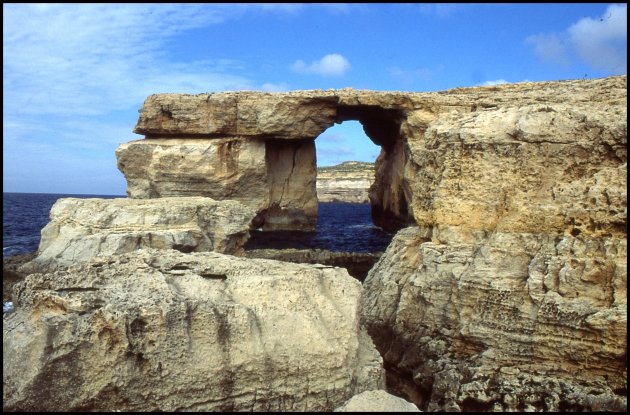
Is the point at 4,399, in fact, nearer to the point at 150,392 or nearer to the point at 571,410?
the point at 150,392

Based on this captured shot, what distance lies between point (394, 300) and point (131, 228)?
741 cm

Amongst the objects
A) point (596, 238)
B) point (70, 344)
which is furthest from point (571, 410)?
point (70, 344)

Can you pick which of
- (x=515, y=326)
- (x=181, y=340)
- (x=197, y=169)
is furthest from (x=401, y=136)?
(x=181, y=340)

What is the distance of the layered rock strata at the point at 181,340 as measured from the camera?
5879 millimetres

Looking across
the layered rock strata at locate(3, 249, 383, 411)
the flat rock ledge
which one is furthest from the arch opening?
the layered rock strata at locate(3, 249, 383, 411)

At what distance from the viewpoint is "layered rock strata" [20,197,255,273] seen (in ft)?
47.1

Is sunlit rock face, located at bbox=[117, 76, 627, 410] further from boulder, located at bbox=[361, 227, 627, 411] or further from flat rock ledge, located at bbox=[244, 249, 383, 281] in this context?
flat rock ledge, located at bbox=[244, 249, 383, 281]

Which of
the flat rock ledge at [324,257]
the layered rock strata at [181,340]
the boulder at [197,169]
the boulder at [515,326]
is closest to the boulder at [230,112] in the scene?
the boulder at [197,169]

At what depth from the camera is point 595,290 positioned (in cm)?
905

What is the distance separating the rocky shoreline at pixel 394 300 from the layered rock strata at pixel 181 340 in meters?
0.02

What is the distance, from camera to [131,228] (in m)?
14.7

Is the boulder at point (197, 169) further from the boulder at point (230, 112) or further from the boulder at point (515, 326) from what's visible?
the boulder at point (515, 326)

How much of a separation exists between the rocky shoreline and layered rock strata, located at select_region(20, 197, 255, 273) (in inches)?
2.2

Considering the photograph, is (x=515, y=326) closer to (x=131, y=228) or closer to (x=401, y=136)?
(x=131, y=228)
